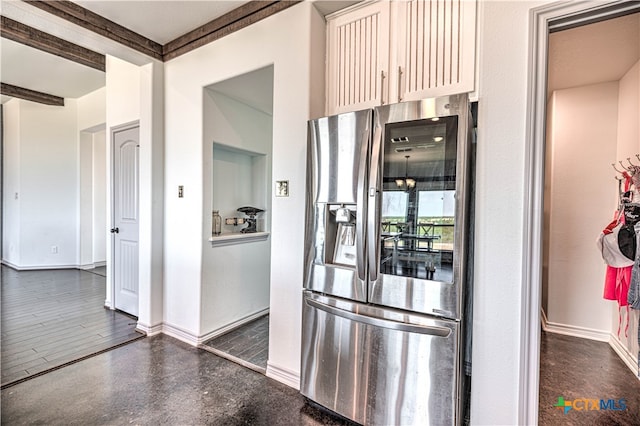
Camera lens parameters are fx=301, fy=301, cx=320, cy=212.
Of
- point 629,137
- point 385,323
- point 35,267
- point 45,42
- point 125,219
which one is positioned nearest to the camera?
point 385,323

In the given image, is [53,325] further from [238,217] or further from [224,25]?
[224,25]

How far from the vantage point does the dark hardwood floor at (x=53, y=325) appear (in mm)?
2512

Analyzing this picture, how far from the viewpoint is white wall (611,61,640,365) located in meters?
2.54

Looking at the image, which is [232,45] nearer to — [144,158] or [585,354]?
[144,158]

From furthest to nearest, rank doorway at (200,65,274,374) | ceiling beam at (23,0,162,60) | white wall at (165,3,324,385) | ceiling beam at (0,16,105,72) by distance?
doorway at (200,65,274,374) < ceiling beam at (0,16,105,72) < ceiling beam at (23,0,162,60) < white wall at (165,3,324,385)

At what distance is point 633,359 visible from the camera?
2484 mm

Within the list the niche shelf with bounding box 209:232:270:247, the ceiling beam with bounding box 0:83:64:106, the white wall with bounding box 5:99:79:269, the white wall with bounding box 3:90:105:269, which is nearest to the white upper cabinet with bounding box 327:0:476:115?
the niche shelf with bounding box 209:232:270:247

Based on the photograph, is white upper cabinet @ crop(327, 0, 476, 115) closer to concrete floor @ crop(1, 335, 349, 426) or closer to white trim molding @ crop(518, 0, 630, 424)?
white trim molding @ crop(518, 0, 630, 424)

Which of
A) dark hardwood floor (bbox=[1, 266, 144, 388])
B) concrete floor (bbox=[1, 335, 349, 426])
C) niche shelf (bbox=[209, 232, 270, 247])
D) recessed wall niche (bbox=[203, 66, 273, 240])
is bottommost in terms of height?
concrete floor (bbox=[1, 335, 349, 426])

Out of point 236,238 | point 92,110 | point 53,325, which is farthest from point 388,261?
point 92,110

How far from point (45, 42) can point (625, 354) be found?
6269 mm

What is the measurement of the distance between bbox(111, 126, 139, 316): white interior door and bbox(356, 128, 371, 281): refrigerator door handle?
288 centimetres

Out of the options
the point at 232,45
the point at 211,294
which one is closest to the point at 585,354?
the point at 211,294

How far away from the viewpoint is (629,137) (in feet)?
8.96
